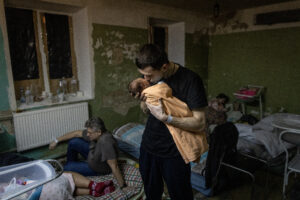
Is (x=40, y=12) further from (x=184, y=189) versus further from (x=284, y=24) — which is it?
(x=284, y=24)

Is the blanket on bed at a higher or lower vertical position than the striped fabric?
higher

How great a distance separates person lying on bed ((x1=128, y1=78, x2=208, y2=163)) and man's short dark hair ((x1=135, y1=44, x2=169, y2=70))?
0.38 feet

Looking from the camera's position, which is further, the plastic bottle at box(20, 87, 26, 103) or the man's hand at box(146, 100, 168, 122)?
the plastic bottle at box(20, 87, 26, 103)

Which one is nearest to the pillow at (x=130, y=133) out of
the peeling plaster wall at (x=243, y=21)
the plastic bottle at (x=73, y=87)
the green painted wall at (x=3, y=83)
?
the plastic bottle at (x=73, y=87)

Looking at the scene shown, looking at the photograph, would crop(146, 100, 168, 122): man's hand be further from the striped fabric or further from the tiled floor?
the tiled floor

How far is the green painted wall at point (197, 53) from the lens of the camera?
15.6 feet

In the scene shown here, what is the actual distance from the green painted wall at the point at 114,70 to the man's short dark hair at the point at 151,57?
2292 mm

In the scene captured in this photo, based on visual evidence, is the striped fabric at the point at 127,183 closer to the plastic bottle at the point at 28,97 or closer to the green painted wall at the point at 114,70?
the green painted wall at the point at 114,70

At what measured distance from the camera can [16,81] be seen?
3035 mm

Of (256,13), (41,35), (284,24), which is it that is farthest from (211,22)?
(41,35)

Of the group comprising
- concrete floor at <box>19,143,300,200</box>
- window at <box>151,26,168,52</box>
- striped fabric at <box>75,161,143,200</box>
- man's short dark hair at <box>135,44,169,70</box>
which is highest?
window at <box>151,26,168,52</box>

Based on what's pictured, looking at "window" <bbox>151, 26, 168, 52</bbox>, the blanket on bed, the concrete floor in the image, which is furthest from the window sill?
the blanket on bed

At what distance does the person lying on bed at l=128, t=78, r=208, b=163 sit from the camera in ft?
4.09

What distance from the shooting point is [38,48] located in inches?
124
